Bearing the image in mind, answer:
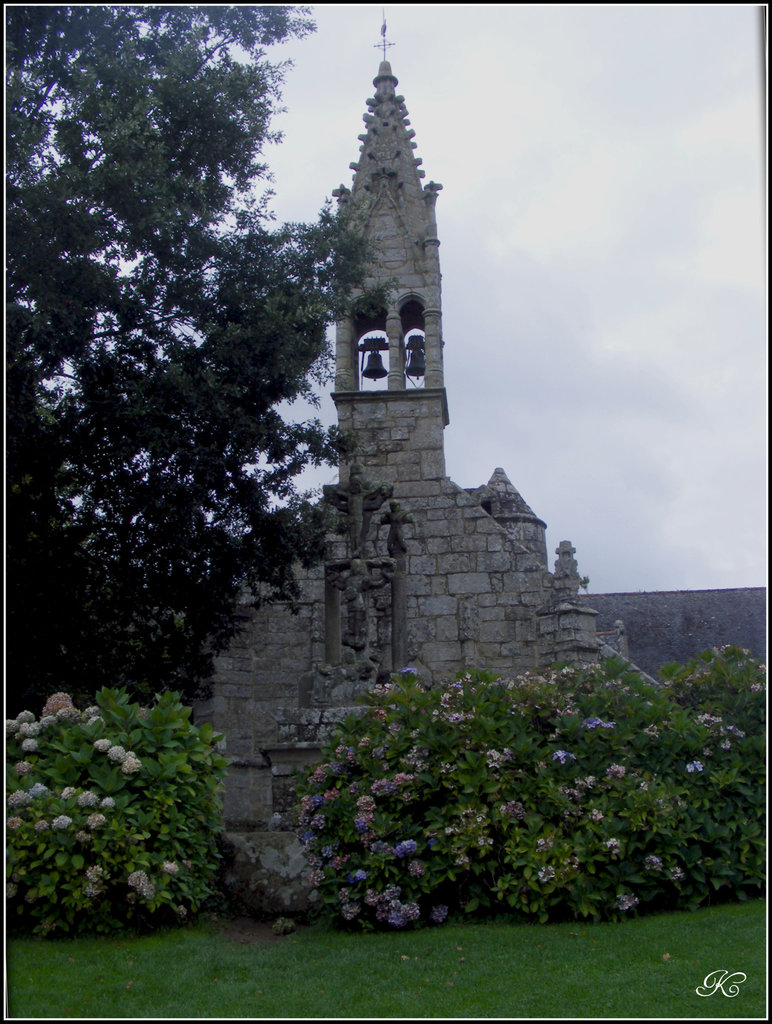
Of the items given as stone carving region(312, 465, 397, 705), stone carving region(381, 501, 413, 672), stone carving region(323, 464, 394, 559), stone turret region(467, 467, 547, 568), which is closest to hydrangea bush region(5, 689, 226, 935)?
stone carving region(312, 465, 397, 705)

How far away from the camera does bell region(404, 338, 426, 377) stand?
48.9 ft

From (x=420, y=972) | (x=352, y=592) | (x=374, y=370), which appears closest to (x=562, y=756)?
(x=420, y=972)

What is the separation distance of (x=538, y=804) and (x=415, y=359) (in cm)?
953

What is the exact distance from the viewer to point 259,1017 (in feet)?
15.1

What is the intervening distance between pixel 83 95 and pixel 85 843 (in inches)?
299

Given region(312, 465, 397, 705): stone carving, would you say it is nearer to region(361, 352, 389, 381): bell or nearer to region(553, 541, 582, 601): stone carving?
region(553, 541, 582, 601): stone carving

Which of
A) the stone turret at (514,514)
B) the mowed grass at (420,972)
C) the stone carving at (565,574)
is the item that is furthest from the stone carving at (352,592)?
the stone turret at (514,514)

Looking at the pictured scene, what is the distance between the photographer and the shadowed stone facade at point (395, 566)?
392 inches

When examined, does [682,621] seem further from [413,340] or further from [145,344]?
[145,344]

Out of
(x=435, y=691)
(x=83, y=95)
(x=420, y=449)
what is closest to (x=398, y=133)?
(x=420, y=449)

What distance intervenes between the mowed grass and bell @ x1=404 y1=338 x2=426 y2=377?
9937 mm

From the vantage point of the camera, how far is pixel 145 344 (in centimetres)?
1009

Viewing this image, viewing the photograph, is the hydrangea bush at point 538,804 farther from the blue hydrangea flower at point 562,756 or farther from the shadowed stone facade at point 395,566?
the shadowed stone facade at point 395,566

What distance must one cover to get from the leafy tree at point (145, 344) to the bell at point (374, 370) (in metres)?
3.36
